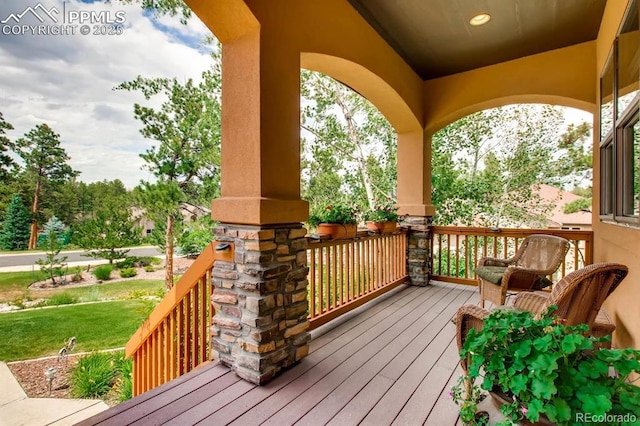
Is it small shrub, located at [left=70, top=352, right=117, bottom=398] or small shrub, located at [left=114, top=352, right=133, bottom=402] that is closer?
small shrub, located at [left=114, top=352, right=133, bottom=402]

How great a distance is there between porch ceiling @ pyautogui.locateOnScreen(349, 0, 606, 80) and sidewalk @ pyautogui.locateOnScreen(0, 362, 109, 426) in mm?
5796

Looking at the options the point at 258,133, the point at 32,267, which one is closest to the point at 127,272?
the point at 32,267

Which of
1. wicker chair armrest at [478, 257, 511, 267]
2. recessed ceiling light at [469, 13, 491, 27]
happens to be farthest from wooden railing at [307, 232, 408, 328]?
recessed ceiling light at [469, 13, 491, 27]

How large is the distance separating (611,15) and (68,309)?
11247 millimetres

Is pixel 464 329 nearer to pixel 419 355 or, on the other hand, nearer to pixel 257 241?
pixel 419 355

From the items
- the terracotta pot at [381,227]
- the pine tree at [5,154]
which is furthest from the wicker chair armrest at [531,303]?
the pine tree at [5,154]

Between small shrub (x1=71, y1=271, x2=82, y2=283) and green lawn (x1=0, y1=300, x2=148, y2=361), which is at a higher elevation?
small shrub (x1=71, y1=271, x2=82, y2=283)

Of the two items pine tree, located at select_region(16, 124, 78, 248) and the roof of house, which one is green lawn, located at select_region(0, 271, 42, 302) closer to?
pine tree, located at select_region(16, 124, 78, 248)

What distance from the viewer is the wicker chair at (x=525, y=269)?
3.11m

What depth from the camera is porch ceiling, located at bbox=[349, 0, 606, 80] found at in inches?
117

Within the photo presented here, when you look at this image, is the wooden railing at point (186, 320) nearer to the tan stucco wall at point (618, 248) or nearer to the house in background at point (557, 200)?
the tan stucco wall at point (618, 248)

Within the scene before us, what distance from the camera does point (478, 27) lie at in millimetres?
3328

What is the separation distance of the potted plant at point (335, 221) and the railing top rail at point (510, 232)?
7.24 ft

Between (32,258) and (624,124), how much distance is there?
9.85 metres
